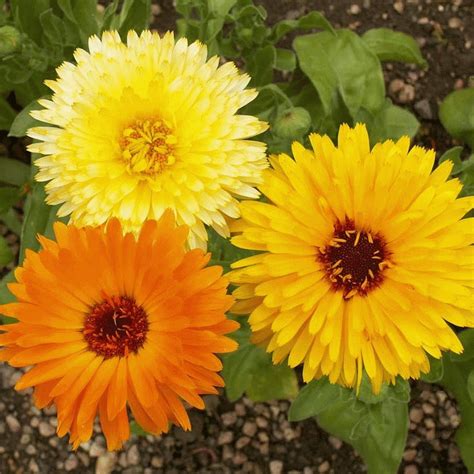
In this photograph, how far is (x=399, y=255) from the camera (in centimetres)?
143

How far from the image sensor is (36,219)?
6.16 ft

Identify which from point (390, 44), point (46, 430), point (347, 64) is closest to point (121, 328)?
point (46, 430)

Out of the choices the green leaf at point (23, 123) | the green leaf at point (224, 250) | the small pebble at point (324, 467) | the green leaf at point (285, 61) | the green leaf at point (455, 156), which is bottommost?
the small pebble at point (324, 467)

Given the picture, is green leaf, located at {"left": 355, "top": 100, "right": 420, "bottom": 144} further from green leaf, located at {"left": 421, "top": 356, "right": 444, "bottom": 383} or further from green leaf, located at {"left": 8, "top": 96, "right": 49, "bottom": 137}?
green leaf, located at {"left": 8, "top": 96, "right": 49, "bottom": 137}

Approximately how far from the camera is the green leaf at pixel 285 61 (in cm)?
211

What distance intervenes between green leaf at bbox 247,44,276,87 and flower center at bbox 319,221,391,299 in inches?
28.0

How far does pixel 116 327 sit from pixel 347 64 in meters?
1.06

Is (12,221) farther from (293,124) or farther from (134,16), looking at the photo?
(293,124)

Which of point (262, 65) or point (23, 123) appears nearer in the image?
point (23, 123)

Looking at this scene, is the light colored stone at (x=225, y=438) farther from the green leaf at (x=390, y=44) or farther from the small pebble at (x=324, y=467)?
the green leaf at (x=390, y=44)

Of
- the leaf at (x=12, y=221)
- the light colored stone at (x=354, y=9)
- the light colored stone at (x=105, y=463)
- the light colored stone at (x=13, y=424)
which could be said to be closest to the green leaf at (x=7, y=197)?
the leaf at (x=12, y=221)

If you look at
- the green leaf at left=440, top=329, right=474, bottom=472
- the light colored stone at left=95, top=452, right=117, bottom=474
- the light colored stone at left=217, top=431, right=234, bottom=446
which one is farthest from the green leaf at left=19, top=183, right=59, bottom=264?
the green leaf at left=440, top=329, right=474, bottom=472

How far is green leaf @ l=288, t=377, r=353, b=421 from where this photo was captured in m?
1.73

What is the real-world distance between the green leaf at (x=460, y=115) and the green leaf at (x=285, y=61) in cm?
49
